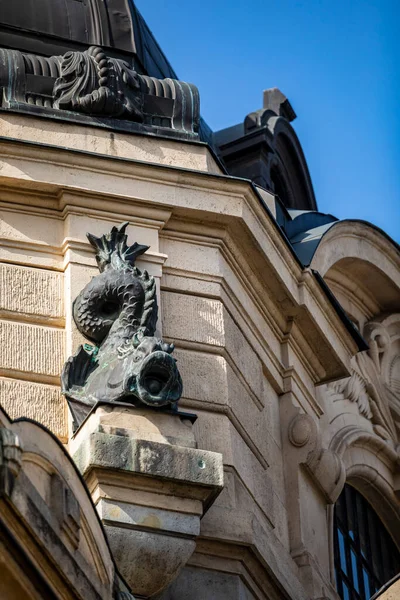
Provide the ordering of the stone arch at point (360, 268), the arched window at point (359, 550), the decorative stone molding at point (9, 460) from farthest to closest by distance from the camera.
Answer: the stone arch at point (360, 268)
the arched window at point (359, 550)
the decorative stone molding at point (9, 460)

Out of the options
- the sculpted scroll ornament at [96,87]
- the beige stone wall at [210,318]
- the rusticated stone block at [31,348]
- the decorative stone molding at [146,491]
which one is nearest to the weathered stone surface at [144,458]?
the decorative stone molding at [146,491]

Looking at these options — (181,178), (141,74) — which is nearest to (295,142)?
(141,74)

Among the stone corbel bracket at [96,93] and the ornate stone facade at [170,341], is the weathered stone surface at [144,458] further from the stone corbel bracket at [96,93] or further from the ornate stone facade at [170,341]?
the stone corbel bracket at [96,93]

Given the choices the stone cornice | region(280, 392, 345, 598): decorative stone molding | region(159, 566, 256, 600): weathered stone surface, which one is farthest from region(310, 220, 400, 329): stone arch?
region(159, 566, 256, 600): weathered stone surface

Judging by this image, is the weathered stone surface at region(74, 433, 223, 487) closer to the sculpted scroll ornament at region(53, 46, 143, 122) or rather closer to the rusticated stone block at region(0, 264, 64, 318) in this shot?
the rusticated stone block at region(0, 264, 64, 318)

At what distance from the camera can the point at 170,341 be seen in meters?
16.1

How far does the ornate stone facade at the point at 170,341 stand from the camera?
47.5ft

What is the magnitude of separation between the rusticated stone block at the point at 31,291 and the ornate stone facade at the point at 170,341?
2cm

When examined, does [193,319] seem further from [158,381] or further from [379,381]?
[379,381]

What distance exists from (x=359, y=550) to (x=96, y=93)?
200 inches

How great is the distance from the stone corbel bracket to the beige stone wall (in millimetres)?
300

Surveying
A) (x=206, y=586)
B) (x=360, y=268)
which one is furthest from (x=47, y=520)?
(x=360, y=268)

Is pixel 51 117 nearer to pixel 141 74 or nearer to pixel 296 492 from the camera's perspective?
pixel 141 74

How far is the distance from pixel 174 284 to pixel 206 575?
249 centimetres
